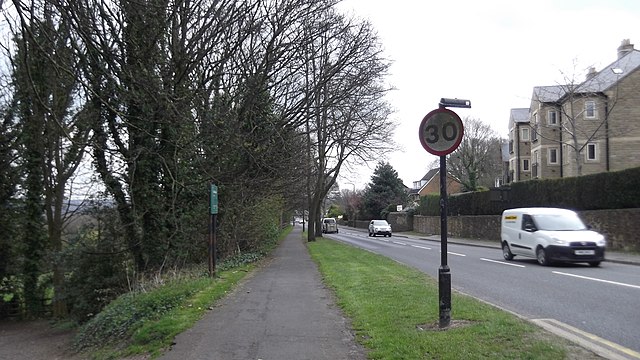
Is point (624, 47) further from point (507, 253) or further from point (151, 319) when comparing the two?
point (151, 319)

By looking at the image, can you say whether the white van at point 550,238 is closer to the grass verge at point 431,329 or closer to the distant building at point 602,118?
the grass verge at point 431,329

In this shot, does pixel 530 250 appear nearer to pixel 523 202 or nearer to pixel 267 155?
pixel 267 155

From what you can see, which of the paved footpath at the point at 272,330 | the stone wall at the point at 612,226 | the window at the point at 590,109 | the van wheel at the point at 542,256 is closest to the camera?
the paved footpath at the point at 272,330

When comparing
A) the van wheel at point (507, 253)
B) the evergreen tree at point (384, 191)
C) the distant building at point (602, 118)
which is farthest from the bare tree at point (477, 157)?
the van wheel at point (507, 253)

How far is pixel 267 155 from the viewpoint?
19.0 m

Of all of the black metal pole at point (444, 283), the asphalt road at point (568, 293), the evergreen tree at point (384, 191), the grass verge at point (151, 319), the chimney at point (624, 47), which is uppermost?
the chimney at point (624, 47)

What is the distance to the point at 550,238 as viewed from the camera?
A: 1747 cm

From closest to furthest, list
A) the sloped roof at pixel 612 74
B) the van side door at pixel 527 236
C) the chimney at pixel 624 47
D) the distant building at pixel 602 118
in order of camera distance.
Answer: the van side door at pixel 527 236, the distant building at pixel 602 118, the sloped roof at pixel 612 74, the chimney at pixel 624 47

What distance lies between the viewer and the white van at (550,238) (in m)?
17.0

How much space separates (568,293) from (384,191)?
7018 cm

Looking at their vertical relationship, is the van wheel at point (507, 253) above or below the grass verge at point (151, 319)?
above

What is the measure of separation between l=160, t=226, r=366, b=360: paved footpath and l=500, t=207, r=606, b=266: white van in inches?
353

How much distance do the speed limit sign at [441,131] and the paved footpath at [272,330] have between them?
2875 millimetres

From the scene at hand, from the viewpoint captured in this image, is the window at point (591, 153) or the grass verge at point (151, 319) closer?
the grass verge at point (151, 319)
